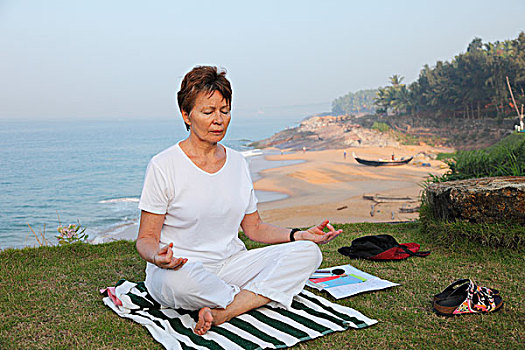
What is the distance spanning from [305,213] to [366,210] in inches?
61.5

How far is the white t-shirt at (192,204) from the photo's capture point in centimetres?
235

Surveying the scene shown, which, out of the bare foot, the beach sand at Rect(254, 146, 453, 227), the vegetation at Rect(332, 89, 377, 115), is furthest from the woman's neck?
the vegetation at Rect(332, 89, 377, 115)

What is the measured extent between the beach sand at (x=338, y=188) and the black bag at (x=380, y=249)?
4.18 metres

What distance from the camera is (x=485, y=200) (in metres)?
3.81

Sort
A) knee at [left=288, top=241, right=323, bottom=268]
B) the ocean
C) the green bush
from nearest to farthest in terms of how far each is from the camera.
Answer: knee at [left=288, top=241, right=323, bottom=268] < the green bush < the ocean

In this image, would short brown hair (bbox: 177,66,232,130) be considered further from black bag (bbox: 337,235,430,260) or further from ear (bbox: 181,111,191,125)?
black bag (bbox: 337,235,430,260)

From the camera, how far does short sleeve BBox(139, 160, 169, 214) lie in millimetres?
2324

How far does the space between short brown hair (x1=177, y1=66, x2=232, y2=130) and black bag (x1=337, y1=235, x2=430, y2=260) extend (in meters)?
2.07

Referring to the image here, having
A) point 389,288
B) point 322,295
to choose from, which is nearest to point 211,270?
point 322,295

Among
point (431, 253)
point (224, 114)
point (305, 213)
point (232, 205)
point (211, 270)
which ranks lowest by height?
point (305, 213)

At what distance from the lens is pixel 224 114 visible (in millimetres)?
2422

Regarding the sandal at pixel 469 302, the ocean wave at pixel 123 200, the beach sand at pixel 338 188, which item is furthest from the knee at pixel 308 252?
the ocean wave at pixel 123 200

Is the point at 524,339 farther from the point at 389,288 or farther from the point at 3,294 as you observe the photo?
the point at 3,294

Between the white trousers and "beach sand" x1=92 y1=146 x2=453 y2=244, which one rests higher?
the white trousers
